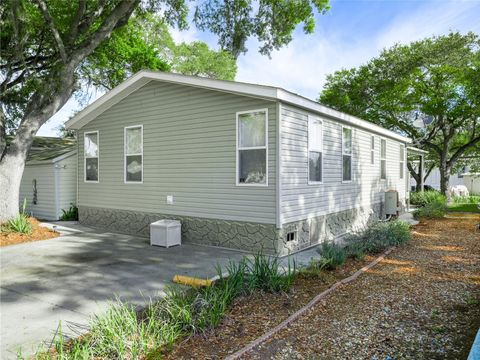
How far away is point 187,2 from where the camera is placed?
12203 millimetres

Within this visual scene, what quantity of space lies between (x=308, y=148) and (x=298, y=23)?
7.56m

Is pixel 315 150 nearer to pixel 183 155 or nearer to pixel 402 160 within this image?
pixel 183 155

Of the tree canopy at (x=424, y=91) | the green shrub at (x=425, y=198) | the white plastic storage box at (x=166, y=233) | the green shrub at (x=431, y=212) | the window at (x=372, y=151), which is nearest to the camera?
the white plastic storage box at (x=166, y=233)

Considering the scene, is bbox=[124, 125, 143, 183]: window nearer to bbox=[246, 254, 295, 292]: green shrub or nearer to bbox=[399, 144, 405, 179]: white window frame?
bbox=[246, 254, 295, 292]: green shrub

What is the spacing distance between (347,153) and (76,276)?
721cm

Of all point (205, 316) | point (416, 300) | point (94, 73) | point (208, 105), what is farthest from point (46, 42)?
point (416, 300)

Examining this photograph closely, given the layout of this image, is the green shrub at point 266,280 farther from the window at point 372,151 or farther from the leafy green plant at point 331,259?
the window at point 372,151

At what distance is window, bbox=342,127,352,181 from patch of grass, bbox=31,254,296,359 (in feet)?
19.3

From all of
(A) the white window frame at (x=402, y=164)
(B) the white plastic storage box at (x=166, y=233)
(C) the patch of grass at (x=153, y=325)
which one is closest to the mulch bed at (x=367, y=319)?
(C) the patch of grass at (x=153, y=325)

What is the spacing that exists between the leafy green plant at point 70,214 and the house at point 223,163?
1.21 meters

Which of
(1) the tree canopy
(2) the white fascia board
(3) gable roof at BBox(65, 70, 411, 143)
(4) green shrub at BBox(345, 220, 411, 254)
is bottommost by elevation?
(4) green shrub at BBox(345, 220, 411, 254)

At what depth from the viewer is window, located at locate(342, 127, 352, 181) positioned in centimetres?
919

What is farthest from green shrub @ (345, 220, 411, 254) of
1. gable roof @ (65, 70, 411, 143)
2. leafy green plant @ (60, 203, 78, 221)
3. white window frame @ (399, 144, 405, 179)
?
leafy green plant @ (60, 203, 78, 221)

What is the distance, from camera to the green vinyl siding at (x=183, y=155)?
698 centimetres
